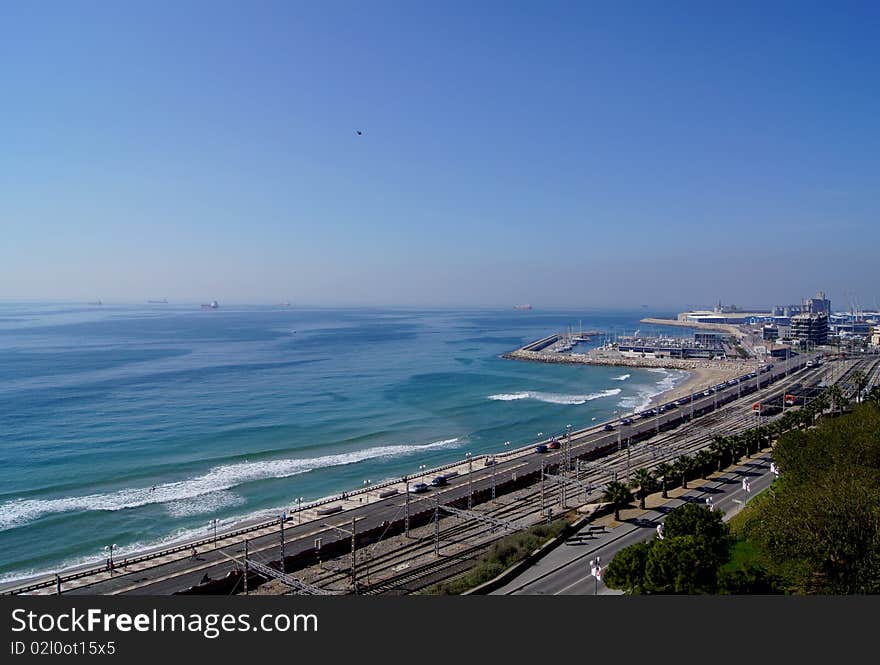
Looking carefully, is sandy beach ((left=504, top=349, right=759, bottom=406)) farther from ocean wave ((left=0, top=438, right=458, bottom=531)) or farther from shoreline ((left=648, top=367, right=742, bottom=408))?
ocean wave ((left=0, top=438, right=458, bottom=531))

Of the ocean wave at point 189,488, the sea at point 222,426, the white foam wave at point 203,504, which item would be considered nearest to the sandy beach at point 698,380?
the sea at point 222,426

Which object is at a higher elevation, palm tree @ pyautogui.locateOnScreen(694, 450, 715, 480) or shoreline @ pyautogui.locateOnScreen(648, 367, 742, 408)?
palm tree @ pyautogui.locateOnScreen(694, 450, 715, 480)

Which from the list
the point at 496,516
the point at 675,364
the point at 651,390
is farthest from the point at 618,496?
the point at 675,364

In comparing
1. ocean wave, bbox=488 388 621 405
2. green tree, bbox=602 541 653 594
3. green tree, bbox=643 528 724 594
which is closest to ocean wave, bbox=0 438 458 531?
ocean wave, bbox=488 388 621 405

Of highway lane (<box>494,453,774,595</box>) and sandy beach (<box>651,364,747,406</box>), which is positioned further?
sandy beach (<box>651,364,747,406</box>)

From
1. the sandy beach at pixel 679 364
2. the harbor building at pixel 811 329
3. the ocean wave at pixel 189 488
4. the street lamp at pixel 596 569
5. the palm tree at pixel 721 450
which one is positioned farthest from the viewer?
the harbor building at pixel 811 329

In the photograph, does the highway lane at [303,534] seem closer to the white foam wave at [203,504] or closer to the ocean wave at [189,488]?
the white foam wave at [203,504]

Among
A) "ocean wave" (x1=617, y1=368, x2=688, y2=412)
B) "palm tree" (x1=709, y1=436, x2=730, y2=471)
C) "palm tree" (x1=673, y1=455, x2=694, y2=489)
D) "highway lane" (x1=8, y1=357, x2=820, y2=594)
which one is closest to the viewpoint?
"highway lane" (x1=8, y1=357, x2=820, y2=594)
